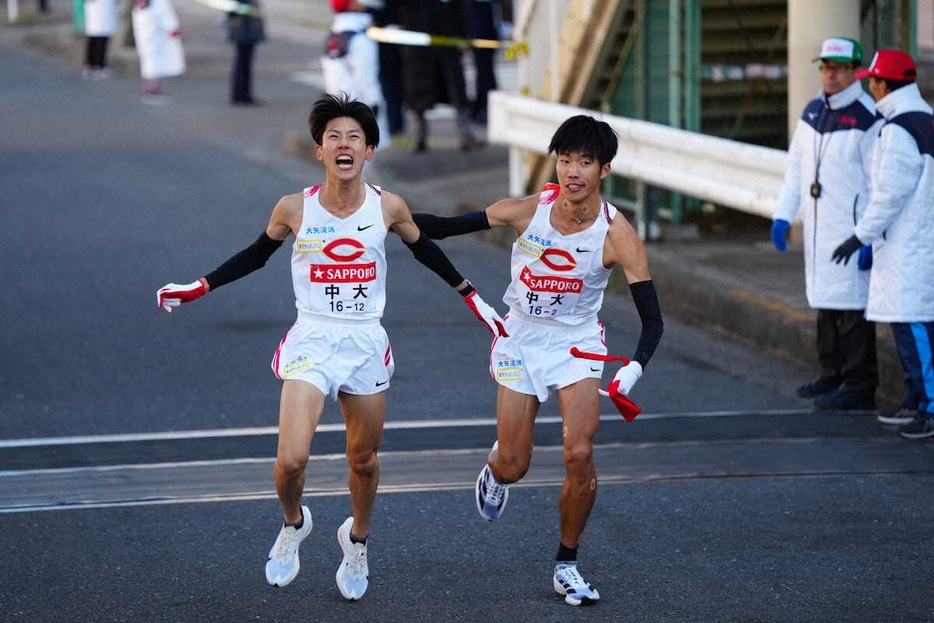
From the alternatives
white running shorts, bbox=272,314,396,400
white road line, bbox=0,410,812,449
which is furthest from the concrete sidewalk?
white running shorts, bbox=272,314,396,400

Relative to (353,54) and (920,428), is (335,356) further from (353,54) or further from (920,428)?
(353,54)

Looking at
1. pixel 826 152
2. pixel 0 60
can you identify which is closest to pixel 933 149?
pixel 826 152

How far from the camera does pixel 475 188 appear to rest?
14875 millimetres

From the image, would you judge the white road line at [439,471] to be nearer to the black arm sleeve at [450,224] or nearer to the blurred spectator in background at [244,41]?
the black arm sleeve at [450,224]

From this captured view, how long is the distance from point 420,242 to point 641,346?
920 mm

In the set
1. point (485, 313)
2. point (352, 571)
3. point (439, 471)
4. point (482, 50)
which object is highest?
point (482, 50)

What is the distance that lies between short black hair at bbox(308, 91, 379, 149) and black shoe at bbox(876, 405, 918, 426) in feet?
11.7

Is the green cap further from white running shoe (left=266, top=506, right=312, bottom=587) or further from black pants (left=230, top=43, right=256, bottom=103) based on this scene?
black pants (left=230, top=43, right=256, bottom=103)

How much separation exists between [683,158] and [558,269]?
5.45m

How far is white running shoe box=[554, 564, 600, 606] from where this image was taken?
570 centimetres

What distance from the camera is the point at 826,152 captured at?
8.48 meters

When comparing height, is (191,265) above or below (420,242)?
below

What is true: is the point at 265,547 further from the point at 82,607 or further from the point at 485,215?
the point at 485,215

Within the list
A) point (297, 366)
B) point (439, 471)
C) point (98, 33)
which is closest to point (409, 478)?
point (439, 471)
